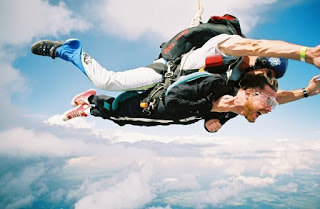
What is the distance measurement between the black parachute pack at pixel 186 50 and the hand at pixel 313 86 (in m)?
1.43

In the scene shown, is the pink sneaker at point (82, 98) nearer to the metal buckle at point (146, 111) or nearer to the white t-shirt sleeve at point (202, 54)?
the metal buckle at point (146, 111)

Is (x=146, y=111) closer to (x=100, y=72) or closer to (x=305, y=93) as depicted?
(x=100, y=72)

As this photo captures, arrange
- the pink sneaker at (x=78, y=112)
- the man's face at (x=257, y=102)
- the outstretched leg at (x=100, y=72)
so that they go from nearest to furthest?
the man's face at (x=257, y=102), the outstretched leg at (x=100, y=72), the pink sneaker at (x=78, y=112)

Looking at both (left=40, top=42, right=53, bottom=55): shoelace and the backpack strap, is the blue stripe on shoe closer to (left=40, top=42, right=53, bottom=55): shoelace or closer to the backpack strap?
(left=40, top=42, right=53, bottom=55): shoelace

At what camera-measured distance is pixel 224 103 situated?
282cm

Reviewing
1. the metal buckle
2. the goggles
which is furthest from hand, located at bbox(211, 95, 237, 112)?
the metal buckle

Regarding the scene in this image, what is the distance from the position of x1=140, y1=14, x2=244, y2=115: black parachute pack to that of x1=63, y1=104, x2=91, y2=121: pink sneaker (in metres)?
1.34

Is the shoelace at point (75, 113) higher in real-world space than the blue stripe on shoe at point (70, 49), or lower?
lower

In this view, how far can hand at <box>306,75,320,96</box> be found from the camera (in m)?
3.42

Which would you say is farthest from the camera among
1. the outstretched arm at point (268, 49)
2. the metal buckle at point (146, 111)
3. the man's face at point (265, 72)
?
the metal buckle at point (146, 111)

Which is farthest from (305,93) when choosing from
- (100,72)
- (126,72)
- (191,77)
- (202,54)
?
(100,72)

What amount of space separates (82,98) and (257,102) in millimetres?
2816

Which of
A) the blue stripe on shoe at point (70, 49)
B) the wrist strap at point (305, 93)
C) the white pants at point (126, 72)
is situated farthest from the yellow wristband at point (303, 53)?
the blue stripe on shoe at point (70, 49)

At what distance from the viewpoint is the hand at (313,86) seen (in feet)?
11.2
